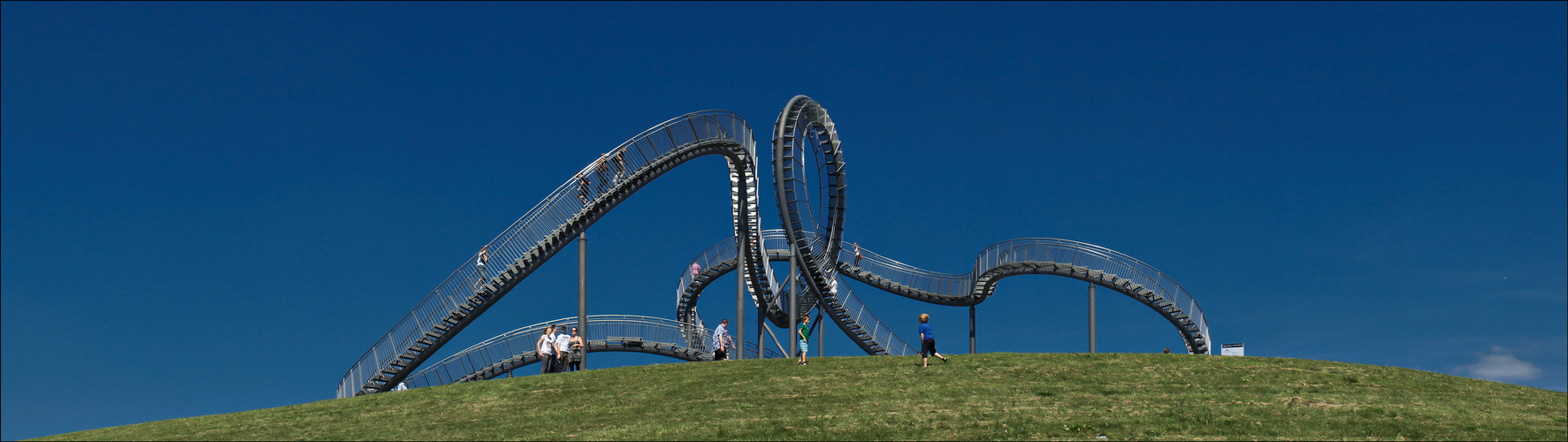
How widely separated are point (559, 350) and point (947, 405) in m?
13.1

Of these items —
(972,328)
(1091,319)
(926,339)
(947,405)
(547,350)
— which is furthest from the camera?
(972,328)

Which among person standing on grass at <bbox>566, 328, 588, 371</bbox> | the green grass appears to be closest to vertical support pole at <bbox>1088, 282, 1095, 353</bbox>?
the green grass

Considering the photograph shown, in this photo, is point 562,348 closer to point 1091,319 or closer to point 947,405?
point 947,405

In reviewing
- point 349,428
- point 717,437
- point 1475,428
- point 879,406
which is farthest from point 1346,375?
point 349,428

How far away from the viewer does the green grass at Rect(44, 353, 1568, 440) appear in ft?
71.6

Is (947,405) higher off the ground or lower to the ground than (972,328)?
lower

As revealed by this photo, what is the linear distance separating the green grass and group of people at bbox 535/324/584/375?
4245 mm

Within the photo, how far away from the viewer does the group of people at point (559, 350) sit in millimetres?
33094

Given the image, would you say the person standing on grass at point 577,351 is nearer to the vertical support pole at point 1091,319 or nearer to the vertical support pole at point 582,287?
the vertical support pole at point 582,287

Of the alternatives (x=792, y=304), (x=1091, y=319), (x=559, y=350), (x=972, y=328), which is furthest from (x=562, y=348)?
(x=972, y=328)

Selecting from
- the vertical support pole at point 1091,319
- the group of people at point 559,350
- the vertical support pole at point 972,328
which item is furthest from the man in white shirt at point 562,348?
the vertical support pole at point 972,328

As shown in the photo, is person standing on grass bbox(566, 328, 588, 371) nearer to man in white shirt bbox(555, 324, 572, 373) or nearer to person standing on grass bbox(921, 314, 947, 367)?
man in white shirt bbox(555, 324, 572, 373)

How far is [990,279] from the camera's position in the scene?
166 feet

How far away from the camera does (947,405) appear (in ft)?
78.0
